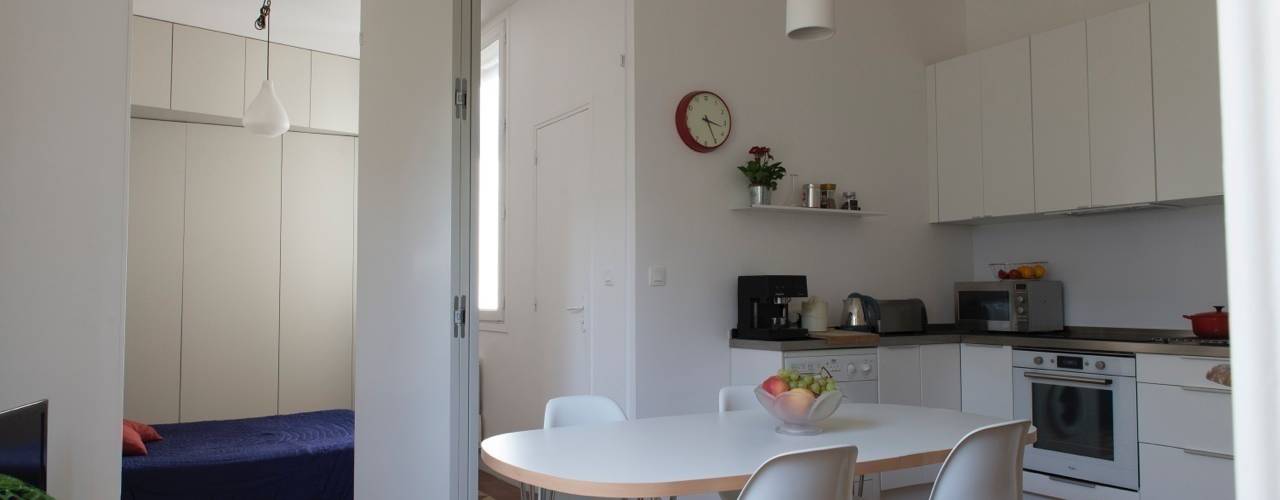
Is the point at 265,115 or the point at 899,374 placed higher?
the point at 265,115

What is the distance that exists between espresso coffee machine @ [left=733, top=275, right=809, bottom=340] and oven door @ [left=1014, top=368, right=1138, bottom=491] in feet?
3.82

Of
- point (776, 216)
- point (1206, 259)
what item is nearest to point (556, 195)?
point (776, 216)

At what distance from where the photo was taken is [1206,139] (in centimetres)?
383

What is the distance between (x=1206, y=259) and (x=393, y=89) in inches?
152

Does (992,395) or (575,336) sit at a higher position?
(575,336)

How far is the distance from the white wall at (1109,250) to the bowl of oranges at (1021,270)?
44 mm

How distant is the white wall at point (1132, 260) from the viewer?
415 centimetres

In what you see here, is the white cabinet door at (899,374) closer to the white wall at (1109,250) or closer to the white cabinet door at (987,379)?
the white cabinet door at (987,379)

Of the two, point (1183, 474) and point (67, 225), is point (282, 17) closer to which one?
point (67, 225)

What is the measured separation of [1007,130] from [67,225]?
4345mm

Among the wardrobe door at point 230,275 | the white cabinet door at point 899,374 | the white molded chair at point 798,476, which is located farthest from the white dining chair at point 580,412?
the wardrobe door at point 230,275

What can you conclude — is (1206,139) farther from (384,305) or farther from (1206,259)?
(384,305)

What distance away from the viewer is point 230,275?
593 centimetres

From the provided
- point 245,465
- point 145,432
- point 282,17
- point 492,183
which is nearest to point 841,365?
point 492,183
